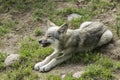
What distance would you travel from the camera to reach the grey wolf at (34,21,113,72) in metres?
7.27

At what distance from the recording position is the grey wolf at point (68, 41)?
7.27m

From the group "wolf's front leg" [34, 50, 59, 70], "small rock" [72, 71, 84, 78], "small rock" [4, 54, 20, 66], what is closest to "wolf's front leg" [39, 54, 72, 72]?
"wolf's front leg" [34, 50, 59, 70]

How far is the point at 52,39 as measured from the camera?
726cm

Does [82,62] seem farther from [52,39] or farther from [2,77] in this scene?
[2,77]

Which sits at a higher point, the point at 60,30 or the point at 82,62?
the point at 60,30

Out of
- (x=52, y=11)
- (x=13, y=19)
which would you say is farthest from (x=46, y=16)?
(x=13, y=19)

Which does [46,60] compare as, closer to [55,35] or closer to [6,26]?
[55,35]

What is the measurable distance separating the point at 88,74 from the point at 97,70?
0.70 feet

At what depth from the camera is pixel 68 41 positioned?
7441mm

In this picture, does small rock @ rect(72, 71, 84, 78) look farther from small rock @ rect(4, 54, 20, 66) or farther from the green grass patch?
small rock @ rect(4, 54, 20, 66)

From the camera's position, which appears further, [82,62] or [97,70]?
[82,62]

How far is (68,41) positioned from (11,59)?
1.41m

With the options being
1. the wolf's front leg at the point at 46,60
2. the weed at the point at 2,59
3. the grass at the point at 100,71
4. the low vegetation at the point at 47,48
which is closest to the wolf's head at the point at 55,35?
the wolf's front leg at the point at 46,60

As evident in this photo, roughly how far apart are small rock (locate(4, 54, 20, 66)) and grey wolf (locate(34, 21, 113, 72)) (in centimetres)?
60
